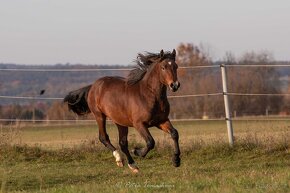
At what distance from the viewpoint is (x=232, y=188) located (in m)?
8.78

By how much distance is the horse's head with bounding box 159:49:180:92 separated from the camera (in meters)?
12.0

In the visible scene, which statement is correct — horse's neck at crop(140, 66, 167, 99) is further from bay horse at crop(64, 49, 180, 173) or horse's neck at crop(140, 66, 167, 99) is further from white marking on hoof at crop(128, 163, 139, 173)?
white marking on hoof at crop(128, 163, 139, 173)

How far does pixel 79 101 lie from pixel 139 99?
2614mm

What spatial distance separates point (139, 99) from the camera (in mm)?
12898

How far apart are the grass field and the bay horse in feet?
2.00

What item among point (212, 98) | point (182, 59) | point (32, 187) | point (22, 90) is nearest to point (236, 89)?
point (212, 98)

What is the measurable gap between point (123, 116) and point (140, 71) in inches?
36.2

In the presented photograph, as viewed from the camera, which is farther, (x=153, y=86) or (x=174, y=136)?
(x=153, y=86)

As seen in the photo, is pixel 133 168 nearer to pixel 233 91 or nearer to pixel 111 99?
pixel 111 99

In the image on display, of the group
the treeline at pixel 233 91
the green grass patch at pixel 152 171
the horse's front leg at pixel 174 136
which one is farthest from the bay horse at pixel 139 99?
the treeline at pixel 233 91

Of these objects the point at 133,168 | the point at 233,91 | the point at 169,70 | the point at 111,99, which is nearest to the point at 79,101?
the point at 111,99

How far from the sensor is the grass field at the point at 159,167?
9555mm

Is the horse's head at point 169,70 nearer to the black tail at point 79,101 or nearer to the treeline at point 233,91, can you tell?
the black tail at point 79,101

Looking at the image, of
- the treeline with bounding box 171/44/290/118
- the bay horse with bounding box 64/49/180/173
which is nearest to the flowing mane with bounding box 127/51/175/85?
the bay horse with bounding box 64/49/180/173
